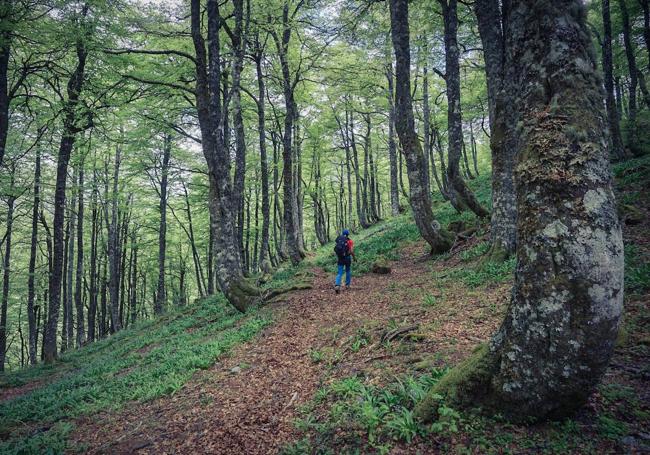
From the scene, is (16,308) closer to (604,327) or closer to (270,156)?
(270,156)

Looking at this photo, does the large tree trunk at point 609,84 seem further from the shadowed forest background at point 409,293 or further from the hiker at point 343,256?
the hiker at point 343,256

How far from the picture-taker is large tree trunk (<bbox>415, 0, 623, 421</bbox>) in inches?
107

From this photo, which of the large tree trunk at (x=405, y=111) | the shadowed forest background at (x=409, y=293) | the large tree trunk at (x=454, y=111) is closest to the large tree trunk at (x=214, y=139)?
the shadowed forest background at (x=409, y=293)

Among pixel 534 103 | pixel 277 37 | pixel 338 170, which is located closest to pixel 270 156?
pixel 338 170

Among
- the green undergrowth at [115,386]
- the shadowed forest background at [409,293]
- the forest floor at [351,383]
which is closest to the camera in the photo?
the shadowed forest background at [409,293]

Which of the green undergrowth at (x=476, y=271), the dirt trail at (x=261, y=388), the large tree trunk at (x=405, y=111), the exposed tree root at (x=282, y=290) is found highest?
the large tree trunk at (x=405, y=111)

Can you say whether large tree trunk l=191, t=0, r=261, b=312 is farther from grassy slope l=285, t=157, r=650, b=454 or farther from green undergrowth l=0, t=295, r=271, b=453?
grassy slope l=285, t=157, r=650, b=454

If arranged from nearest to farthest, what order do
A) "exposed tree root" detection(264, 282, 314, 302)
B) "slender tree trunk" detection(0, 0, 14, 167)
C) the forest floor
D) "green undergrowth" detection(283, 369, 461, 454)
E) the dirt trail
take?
the forest floor, "green undergrowth" detection(283, 369, 461, 454), the dirt trail, "slender tree trunk" detection(0, 0, 14, 167), "exposed tree root" detection(264, 282, 314, 302)

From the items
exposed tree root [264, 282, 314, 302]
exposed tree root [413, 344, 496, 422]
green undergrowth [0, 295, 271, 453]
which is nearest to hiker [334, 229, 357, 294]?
exposed tree root [264, 282, 314, 302]

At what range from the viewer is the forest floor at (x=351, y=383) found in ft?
11.0

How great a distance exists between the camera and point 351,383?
195 inches

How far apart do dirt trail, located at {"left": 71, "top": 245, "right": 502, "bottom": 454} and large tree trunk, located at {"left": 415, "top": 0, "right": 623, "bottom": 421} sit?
2.12m

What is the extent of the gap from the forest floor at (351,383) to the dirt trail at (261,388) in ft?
0.09

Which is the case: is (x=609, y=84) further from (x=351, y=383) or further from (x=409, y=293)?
(x=351, y=383)
